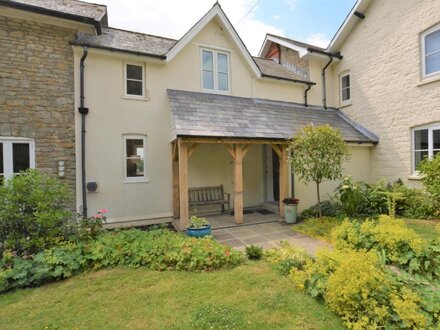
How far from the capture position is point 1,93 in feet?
23.1

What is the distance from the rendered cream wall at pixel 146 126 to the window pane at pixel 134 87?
30 cm

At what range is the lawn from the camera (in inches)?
268

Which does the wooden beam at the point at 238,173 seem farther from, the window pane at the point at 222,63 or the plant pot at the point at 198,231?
the window pane at the point at 222,63

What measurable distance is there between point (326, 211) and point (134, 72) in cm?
885

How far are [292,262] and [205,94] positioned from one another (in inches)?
287

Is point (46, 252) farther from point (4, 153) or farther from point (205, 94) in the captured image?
point (205, 94)

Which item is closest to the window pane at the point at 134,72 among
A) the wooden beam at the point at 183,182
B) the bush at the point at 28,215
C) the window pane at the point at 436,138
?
the wooden beam at the point at 183,182

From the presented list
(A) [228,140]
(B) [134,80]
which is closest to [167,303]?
(A) [228,140]

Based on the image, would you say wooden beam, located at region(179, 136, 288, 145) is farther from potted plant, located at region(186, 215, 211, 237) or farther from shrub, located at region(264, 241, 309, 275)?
shrub, located at region(264, 241, 309, 275)

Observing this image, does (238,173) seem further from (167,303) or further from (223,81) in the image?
(167,303)

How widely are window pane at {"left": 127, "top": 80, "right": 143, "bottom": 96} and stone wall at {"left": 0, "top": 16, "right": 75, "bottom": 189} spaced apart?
176 centimetres

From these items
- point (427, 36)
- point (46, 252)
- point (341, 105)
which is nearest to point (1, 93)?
point (46, 252)

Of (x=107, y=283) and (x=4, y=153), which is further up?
(x=4, y=153)

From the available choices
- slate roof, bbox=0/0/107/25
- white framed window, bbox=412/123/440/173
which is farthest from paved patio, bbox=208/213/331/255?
slate roof, bbox=0/0/107/25
